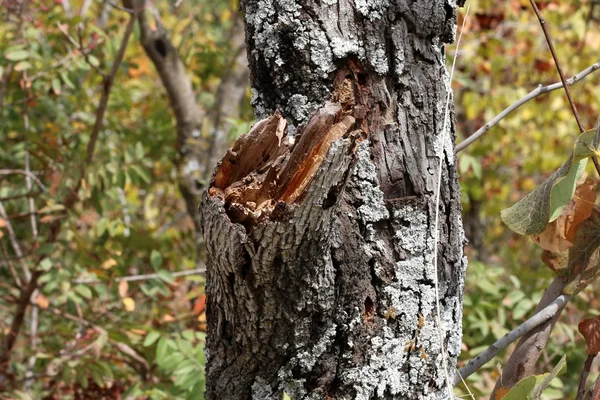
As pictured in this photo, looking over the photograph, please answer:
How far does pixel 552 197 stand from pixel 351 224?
0.34m

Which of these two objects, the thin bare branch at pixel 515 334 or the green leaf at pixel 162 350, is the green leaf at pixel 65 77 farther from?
the thin bare branch at pixel 515 334

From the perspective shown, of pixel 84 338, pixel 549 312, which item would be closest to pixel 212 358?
pixel 549 312

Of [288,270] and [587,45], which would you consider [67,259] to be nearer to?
[288,270]

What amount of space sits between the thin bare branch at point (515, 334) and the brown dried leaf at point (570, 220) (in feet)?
0.35

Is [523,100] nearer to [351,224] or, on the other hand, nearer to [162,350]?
[351,224]

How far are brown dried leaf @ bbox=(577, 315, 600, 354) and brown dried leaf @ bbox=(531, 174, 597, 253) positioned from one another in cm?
15

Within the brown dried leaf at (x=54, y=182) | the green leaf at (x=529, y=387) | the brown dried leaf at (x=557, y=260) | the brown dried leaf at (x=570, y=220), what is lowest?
the green leaf at (x=529, y=387)

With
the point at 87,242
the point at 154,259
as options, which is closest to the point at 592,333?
the point at 154,259

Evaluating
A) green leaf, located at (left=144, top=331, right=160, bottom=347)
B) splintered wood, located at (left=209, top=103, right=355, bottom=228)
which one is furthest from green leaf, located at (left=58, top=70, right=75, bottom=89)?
splintered wood, located at (left=209, top=103, right=355, bottom=228)

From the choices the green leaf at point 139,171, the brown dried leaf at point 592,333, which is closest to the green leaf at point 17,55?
the green leaf at point 139,171

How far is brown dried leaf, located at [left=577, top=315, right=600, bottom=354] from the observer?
128cm

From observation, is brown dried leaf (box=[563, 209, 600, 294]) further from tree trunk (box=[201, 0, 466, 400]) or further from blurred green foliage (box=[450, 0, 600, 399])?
blurred green foliage (box=[450, 0, 600, 399])

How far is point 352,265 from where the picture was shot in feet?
3.28

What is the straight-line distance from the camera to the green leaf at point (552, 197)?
106 cm
